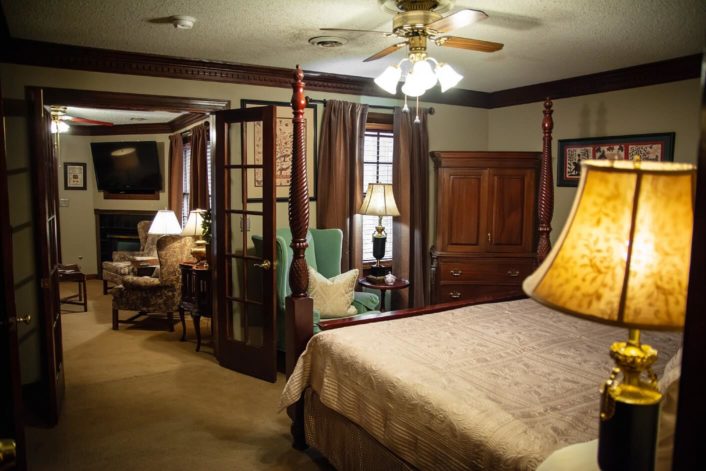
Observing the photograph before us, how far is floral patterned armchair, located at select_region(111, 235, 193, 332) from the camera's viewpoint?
17.6ft

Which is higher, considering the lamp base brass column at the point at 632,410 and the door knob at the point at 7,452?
the lamp base brass column at the point at 632,410

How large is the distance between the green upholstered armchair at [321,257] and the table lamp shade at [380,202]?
1.11 feet

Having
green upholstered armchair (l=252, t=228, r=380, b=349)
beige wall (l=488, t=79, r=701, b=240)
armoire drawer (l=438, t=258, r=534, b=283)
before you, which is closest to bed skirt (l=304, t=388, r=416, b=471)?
green upholstered armchair (l=252, t=228, r=380, b=349)

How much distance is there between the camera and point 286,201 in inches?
181

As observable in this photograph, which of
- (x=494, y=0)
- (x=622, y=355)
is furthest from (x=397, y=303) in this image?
(x=622, y=355)

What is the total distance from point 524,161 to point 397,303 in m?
1.79

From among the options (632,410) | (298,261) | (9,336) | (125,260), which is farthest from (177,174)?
(632,410)

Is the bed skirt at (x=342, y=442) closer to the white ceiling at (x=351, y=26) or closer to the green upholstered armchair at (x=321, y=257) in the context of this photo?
the green upholstered armchair at (x=321, y=257)

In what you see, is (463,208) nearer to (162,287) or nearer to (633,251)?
(162,287)

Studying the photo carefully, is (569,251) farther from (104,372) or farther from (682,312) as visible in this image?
(104,372)

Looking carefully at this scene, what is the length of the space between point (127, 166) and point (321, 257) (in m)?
5.00

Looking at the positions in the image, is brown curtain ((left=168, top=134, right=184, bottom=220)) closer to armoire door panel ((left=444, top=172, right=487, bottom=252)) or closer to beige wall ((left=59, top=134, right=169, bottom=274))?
beige wall ((left=59, top=134, right=169, bottom=274))

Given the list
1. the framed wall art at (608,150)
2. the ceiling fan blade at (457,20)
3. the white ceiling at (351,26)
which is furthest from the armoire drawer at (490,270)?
the ceiling fan blade at (457,20)

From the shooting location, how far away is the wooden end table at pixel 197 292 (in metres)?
4.71
